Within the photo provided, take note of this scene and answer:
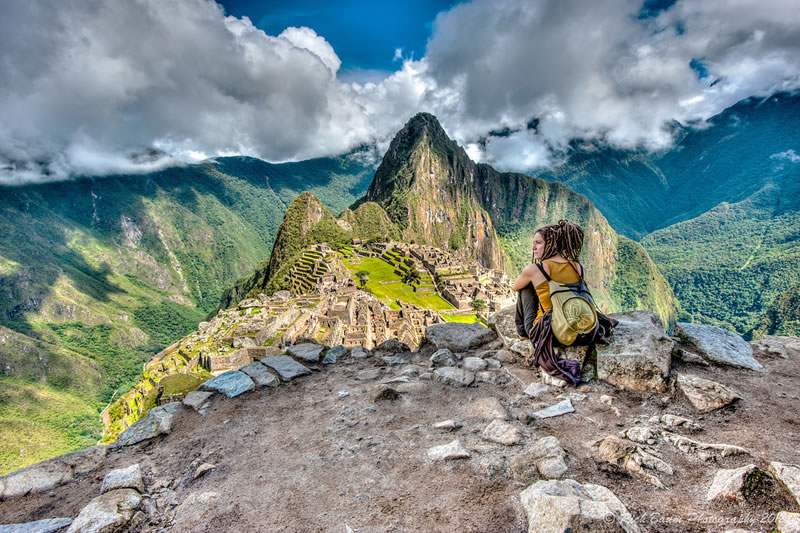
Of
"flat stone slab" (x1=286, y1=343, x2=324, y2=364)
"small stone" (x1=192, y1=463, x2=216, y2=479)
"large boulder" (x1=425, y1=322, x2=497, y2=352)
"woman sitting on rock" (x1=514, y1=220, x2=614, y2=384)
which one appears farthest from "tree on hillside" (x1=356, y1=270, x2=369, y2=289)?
"small stone" (x1=192, y1=463, x2=216, y2=479)

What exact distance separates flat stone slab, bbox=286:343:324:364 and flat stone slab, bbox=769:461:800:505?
5837 millimetres

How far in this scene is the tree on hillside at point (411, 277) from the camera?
195 feet

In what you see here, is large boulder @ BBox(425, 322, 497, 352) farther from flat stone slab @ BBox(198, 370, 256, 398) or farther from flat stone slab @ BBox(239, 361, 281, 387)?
flat stone slab @ BBox(198, 370, 256, 398)

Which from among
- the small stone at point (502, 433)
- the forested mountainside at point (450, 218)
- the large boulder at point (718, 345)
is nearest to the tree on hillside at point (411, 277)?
the large boulder at point (718, 345)

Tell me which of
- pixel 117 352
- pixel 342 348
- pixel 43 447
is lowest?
pixel 43 447

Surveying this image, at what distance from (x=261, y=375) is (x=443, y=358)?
3080mm

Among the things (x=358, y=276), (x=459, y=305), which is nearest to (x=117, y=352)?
(x=358, y=276)

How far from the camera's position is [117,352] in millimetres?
101750

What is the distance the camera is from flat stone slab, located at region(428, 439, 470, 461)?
3127 mm

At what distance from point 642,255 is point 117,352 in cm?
23074

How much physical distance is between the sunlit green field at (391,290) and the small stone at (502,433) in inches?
1620

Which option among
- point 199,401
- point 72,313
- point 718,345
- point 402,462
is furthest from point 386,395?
point 72,313

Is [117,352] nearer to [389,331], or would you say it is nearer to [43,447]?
[43,447]

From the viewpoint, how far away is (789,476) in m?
2.28
